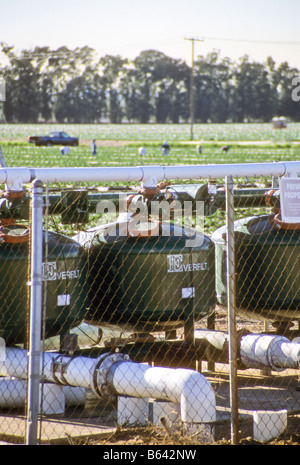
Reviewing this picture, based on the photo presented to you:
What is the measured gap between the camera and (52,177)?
5.53 m

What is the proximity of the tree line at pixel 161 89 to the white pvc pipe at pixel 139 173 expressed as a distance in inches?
3429

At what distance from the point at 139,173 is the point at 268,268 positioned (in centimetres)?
163

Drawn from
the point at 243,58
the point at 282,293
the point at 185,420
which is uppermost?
the point at 243,58

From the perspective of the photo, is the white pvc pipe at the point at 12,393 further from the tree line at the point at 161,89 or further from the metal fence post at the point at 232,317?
the tree line at the point at 161,89

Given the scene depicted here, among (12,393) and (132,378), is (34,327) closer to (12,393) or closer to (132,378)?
(132,378)

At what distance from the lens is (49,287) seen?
19.9 feet

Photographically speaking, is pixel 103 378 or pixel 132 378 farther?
pixel 103 378

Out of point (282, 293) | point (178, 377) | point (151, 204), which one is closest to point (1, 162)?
point (151, 204)

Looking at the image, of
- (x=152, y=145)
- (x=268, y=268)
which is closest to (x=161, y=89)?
(x=152, y=145)

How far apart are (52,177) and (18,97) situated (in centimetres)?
8082

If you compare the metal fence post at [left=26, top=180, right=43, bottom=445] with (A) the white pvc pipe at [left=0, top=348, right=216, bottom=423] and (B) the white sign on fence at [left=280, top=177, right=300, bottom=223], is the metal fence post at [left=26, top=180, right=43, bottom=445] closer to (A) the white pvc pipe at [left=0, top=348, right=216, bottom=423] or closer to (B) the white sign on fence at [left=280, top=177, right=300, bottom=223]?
(A) the white pvc pipe at [left=0, top=348, right=216, bottom=423]

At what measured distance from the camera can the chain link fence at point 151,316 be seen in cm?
549

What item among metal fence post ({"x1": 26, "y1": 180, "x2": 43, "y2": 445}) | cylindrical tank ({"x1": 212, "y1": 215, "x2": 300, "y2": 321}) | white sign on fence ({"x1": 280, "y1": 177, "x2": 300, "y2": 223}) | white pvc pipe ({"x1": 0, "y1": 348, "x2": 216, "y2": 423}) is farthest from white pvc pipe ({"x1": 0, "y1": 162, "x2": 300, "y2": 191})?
white pvc pipe ({"x1": 0, "y1": 348, "x2": 216, "y2": 423})
